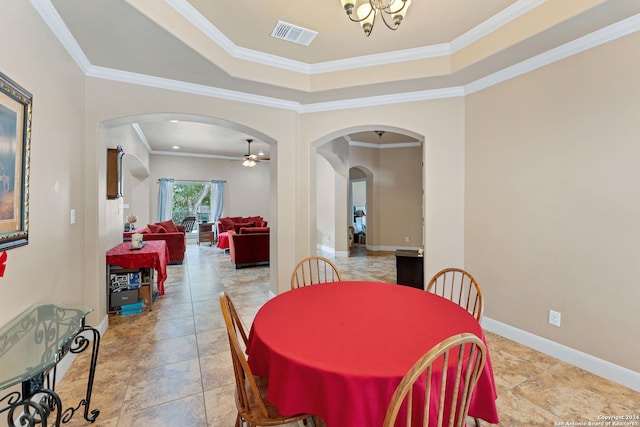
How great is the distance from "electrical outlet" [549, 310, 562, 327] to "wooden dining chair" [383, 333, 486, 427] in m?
2.04

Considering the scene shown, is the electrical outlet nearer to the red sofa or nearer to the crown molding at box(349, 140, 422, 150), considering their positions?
the red sofa

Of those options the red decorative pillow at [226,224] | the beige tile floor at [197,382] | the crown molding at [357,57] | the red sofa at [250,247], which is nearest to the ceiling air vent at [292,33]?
the crown molding at [357,57]

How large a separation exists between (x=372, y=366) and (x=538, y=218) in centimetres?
244

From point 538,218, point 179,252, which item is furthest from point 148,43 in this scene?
point 179,252

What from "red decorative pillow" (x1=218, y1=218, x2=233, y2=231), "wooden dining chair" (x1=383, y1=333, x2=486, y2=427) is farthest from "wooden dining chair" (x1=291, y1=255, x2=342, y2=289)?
"red decorative pillow" (x1=218, y1=218, x2=233, y2=231)

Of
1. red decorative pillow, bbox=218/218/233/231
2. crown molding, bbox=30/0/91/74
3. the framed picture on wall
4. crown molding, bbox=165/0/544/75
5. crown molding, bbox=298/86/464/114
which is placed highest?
crown molding, bbox=165/0/544/75

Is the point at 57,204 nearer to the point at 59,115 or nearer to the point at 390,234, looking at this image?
the point at 59,115

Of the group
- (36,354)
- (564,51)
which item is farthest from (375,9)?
(36,354)

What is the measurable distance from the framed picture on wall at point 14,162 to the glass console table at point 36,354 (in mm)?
442

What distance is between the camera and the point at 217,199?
961cm

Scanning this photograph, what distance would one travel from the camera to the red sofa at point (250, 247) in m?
5.84

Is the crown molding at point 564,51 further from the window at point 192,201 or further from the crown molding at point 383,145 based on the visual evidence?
the window at point 192,201

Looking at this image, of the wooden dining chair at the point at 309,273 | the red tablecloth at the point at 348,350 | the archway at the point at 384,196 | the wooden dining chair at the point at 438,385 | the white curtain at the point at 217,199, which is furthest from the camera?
the white curtain at the point at 217,199

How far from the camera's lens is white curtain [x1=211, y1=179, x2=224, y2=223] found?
9586mm
